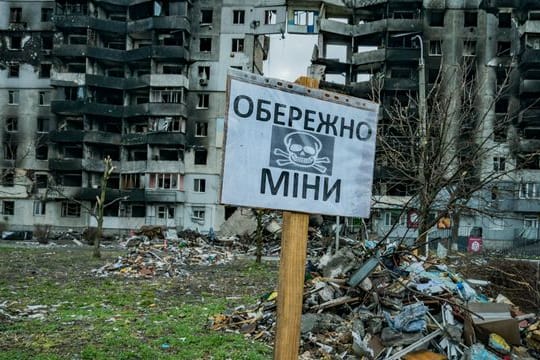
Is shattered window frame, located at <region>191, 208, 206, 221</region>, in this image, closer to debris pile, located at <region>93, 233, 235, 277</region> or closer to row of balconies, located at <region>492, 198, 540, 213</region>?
debris pile, located at <region>93, 233, 235, 277</region>

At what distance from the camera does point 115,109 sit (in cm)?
4412

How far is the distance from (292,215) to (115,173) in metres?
44.6

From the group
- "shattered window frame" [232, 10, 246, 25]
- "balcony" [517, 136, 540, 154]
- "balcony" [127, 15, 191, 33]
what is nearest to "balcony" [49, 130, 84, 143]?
"balcony" [127, 15, 191, 33]

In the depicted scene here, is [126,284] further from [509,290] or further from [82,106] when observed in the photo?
[82,106]

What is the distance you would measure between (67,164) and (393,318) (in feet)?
136

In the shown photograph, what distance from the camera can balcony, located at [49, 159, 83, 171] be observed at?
142 ft

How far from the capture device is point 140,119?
146ft

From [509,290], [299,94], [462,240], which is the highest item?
[299,94]

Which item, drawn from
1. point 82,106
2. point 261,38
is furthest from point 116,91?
point 261,38

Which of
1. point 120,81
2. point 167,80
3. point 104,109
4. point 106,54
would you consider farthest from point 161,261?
point 106,54

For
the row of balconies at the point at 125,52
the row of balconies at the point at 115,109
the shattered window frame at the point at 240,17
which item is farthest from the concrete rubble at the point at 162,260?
the shattered window frame at the point at 240,17

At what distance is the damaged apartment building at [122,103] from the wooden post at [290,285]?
4049cm

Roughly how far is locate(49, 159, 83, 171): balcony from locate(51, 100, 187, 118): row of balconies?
440 cm

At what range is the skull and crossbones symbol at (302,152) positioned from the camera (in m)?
2.28
